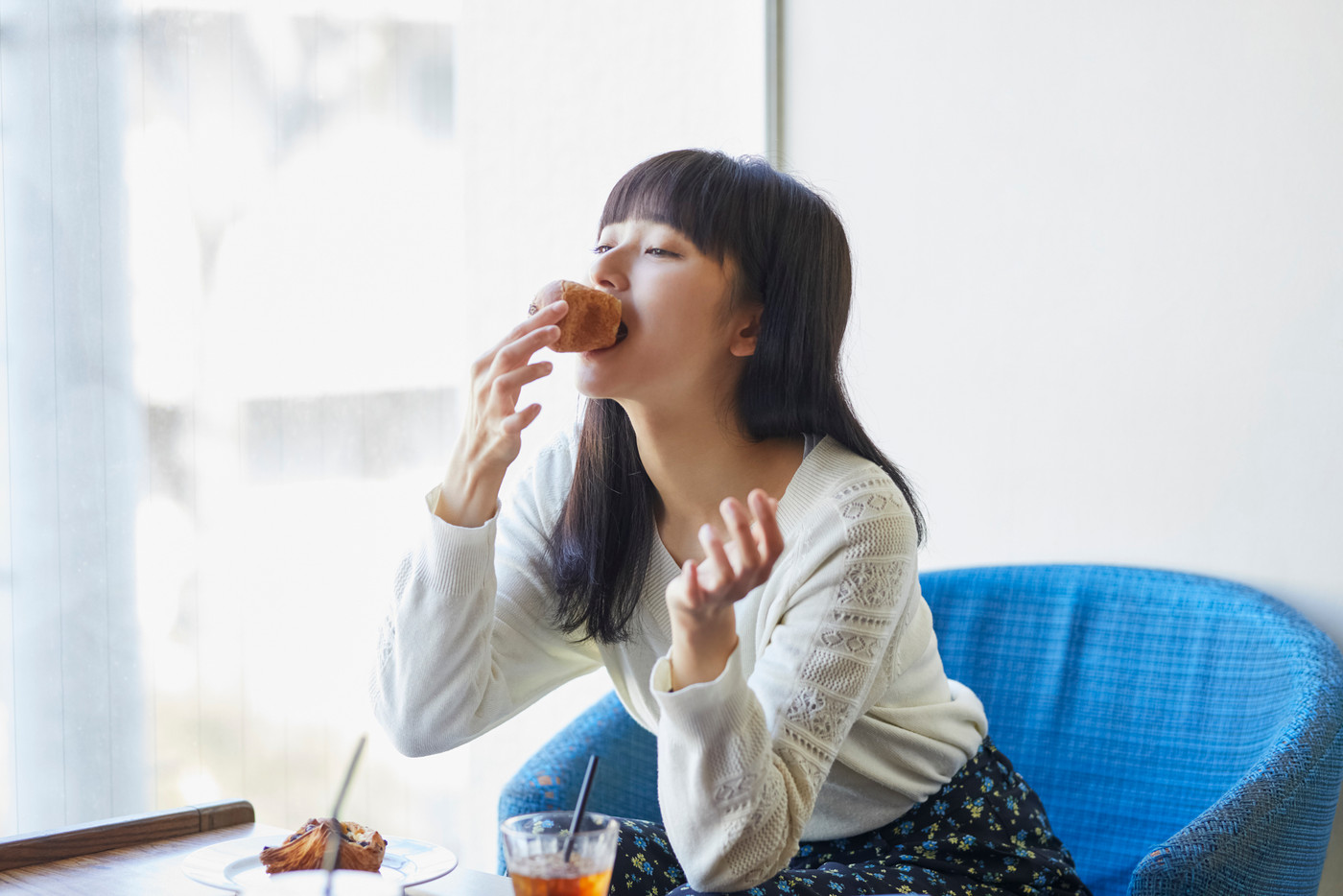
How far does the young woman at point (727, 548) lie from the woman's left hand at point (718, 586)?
10 cm

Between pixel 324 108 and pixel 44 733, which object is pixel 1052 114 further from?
pixel 44 733

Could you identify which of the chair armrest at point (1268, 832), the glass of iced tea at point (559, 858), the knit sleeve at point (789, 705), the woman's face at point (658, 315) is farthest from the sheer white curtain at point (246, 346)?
the chair armrest at point (1268, 832)

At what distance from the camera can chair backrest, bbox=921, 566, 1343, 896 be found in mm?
1543

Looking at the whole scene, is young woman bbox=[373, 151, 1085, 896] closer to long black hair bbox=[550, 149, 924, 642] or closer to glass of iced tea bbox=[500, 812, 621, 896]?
long black hair bbox=[550, 149, 924, 642]

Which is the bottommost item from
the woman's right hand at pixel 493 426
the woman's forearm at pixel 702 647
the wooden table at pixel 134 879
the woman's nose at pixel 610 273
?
the wooden table at pixel 134 879

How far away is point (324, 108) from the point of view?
204 centimetres

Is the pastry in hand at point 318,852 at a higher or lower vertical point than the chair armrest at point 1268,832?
higher

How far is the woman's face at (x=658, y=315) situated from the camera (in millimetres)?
1336

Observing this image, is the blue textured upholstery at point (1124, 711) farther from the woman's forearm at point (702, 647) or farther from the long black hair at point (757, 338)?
the woman's forearm at point (702, 647)

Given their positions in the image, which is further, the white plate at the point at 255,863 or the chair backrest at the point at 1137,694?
the chair backrest at the point at 1137,694

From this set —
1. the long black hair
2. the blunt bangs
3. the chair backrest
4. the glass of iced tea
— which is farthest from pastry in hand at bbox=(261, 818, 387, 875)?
the chair backrest

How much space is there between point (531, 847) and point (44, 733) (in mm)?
1203

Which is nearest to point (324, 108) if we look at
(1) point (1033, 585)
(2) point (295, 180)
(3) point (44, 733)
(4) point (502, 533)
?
(2) point (295, 180)

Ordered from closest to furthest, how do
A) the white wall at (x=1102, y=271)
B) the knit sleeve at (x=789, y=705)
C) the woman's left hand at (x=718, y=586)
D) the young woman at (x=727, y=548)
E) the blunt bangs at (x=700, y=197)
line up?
the woman's left hand at (x=718, y=586), the knit sleeve at (x=789, y=705), the young woman at (x=727, y=548), the blunt bangs at (x=700, y=197), the white wall at (x=1102, y=271)
